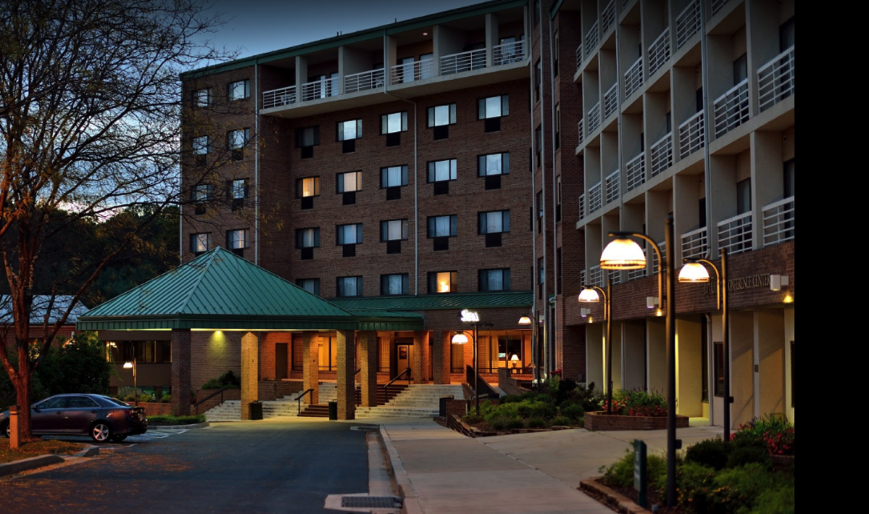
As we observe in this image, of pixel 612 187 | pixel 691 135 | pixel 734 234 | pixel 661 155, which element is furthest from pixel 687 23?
pixel 612 187

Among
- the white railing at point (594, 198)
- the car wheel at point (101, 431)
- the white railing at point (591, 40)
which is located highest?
the white railing at point (591, 40)

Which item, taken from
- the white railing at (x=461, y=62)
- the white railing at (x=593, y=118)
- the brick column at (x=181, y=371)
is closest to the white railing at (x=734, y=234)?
the white railing at (x=593, y=118)

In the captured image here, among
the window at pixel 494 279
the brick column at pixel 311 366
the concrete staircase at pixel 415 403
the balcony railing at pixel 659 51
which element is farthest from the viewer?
the window at pixel 494 279

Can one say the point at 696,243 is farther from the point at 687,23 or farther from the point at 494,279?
the point at 494,279

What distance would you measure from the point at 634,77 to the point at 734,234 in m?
10.8

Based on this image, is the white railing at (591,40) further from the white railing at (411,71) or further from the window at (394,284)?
the window at (394,284)

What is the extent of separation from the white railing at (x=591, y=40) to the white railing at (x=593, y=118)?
2208mm

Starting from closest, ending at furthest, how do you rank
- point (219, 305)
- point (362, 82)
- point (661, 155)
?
point (661, 155)
point (219, 305)
point (362, 82)

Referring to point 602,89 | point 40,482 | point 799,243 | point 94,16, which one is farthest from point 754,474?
point 602,89

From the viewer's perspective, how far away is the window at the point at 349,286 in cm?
5794

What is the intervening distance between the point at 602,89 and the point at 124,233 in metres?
20.1

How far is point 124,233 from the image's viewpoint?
23609mm

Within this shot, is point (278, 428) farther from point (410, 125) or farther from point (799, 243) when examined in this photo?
point (799, 243)

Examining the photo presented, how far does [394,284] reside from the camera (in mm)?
56562
